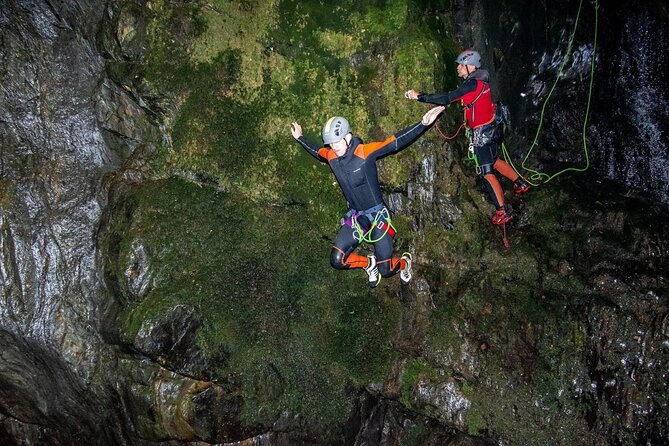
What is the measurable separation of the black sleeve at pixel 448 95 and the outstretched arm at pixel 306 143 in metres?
1.64

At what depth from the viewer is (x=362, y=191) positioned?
7.41 meters

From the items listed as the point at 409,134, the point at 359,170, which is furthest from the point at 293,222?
the point at 409,134

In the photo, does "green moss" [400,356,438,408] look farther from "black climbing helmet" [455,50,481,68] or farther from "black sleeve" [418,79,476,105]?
"black climbing helmet" [455,50,481,68]

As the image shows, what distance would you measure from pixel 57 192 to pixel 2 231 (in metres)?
1.09

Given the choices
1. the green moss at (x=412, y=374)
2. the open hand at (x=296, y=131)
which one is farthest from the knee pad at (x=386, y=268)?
the open hand at (x=296, y=131)

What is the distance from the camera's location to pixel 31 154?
359 inches

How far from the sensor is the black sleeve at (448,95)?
23.5ft

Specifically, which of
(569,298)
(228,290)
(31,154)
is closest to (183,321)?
(228,290)

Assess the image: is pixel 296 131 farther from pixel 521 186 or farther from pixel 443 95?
pixel 521 186

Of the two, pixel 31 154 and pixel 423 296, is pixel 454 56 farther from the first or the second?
pixel 31 154

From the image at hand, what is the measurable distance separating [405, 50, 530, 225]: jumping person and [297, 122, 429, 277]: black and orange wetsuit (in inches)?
31.8

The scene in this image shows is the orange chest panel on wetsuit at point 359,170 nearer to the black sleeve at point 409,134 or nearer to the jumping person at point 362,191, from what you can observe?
the jumping person at point 362,191

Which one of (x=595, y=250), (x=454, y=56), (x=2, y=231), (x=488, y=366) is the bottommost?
(x=488, y=366)

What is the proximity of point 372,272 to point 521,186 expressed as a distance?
2.78 metres
